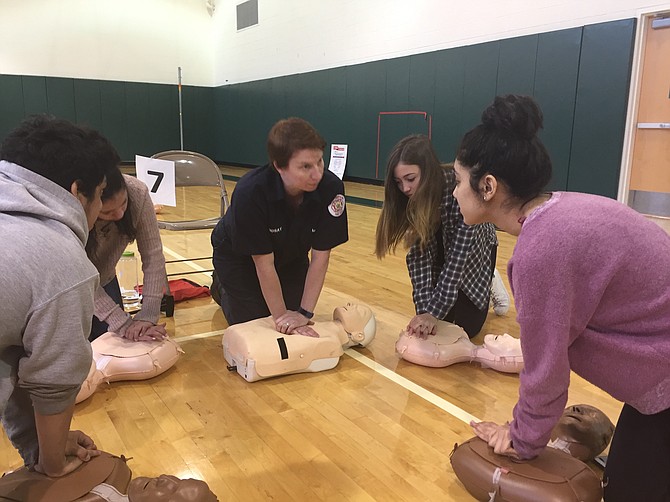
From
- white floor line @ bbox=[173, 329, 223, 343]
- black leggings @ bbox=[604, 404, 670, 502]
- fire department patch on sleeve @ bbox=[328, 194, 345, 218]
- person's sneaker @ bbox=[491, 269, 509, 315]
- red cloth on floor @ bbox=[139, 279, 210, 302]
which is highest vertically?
fire department patch on sleeve @ bbox=[328, 194, 345, 218]

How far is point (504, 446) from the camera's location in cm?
131

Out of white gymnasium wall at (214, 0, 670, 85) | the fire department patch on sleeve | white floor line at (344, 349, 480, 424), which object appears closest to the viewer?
white floor line at (344, 349, 480, 424)

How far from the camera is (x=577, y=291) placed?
1070mm

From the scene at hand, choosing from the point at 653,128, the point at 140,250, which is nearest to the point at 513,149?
the point at 140,250

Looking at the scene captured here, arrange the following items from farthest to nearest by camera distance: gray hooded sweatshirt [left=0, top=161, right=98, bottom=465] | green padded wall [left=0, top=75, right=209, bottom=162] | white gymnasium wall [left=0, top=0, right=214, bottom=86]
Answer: green padded wall [left=0, top=75, right=209, bottom=162], white gymnasium wall [left=0, top=0, right=214, bottom=86], gray hooded sweatshirt [left=0, top=161, right=98, bottom=465]

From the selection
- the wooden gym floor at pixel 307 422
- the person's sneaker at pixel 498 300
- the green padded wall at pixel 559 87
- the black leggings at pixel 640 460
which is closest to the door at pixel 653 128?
the green padded wall at pixel 559 87

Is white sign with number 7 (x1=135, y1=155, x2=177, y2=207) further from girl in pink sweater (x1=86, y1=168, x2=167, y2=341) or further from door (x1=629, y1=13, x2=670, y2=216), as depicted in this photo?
door (x1=629, y1=13, x2=670, y2=216)

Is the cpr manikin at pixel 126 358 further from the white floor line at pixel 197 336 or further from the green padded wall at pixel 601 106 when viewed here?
the green padded wall at pixel 601 106

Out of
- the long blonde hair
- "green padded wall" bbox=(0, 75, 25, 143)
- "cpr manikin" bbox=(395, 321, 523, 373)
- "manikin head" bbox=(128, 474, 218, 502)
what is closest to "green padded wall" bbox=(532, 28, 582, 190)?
the long blonde hair

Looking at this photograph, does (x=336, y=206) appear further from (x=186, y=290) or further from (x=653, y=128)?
(x=653, y=128)

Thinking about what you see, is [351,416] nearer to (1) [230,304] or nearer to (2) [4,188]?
(1) [230,304]

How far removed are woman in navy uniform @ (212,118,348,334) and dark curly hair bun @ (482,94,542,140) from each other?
2.98ft

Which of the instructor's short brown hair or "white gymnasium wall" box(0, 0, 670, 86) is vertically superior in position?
"white gymnasium wall" box(0, 0, 670, 86)

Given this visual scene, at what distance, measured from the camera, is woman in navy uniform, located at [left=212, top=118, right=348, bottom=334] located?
1990 millimetres
